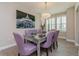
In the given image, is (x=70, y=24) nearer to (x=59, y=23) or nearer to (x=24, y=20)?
(x=59, y=23)

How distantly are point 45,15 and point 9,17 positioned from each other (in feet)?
4.87

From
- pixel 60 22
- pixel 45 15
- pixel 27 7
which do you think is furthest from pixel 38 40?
pixel 60 22

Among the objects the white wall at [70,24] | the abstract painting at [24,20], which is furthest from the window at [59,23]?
the abstract painting at [24,20]

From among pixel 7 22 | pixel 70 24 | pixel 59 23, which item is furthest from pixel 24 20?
pixel 59 23

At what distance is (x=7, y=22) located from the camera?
170 inches

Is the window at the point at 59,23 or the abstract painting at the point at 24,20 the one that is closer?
the abstract painting at the point at 24,20

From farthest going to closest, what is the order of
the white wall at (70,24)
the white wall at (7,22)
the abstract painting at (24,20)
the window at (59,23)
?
the window at (59,23) → the white wall at (70,24) → the abstract painting at (24,20) → the white wall at (7,22)

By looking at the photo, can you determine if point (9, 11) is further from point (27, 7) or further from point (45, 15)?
point (45, 15)

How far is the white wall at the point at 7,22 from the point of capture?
404cm

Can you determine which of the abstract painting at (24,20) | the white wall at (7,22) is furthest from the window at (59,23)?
the white wall at (7,22)

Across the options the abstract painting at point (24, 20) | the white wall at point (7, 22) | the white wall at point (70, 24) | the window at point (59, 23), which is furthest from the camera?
the window at point (59, 23)

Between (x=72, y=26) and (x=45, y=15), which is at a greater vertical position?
(x=45, y=15)

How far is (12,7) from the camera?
15.0 feet

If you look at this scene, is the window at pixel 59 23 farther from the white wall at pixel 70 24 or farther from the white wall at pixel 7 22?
the white wall at pixel 7 22
